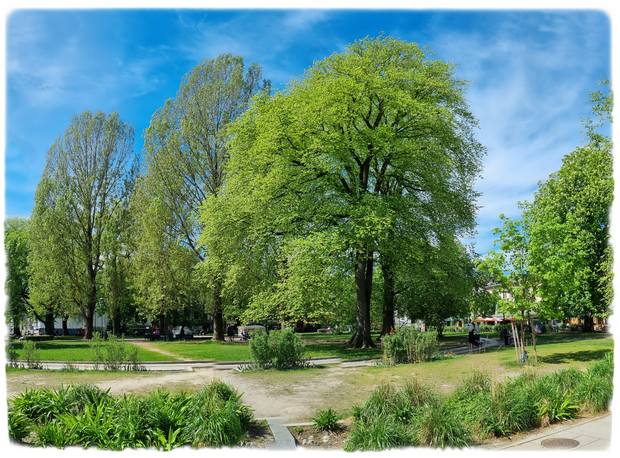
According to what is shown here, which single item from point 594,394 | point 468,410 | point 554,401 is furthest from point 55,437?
point 594,394

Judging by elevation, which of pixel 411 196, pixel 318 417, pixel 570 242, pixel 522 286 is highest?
pixel 411 196

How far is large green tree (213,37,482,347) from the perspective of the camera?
77.9 ft

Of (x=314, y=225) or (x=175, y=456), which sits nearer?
(x=175, y=456)

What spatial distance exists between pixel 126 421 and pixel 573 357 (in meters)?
16.4

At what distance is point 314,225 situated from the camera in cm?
2441

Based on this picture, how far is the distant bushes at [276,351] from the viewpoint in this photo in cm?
1769

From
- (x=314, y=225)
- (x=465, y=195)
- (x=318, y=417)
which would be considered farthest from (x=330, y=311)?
(x=318, y=417)

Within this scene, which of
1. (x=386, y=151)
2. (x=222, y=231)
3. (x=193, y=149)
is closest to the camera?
(x=386, y=151)

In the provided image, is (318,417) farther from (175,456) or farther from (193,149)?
(193,149)

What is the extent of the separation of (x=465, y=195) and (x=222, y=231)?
1356cm

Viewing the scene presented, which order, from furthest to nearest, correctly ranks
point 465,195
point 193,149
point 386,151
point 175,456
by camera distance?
point 193,149, point 465,195, point 386,151, point 175,456

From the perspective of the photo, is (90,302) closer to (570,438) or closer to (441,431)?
(441,431)

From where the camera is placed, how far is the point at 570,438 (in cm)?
714

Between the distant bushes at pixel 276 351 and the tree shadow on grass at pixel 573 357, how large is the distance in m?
8.57
